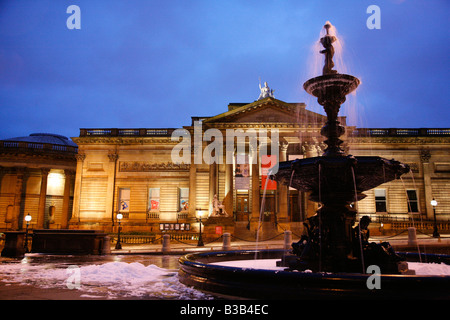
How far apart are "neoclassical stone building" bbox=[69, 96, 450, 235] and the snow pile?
87.0 feet

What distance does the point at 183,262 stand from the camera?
8.03 meters

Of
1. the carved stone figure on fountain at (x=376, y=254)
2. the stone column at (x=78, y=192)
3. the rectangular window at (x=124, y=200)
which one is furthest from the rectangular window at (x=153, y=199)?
the carved stone figure on fountain at (x=376, y=254)

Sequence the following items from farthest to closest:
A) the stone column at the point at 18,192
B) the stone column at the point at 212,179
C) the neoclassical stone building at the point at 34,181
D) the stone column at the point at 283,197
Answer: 1. the neoclassical stone building at the point at 34,181
2. the stone column at the point at 18,192
3. the stone column at the point at 212,179
4. the stone column at the point at 283,197

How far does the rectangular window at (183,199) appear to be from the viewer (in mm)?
41344

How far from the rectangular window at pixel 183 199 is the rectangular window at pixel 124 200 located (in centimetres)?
620

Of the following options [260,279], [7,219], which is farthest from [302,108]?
[7,219]

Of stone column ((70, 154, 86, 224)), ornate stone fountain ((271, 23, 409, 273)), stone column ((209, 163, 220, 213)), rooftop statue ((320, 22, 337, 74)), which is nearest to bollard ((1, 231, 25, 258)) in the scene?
ornate stone fountain ((271, 23, 409, 273))

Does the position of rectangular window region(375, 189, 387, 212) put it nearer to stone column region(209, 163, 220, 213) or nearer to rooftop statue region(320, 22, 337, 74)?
stone column region(209, 163, 220, 213)

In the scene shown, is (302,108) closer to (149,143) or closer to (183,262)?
(149,143)

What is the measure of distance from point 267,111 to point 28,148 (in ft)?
98.8

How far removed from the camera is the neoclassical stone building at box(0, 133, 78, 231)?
143ft

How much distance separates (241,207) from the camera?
4141cm

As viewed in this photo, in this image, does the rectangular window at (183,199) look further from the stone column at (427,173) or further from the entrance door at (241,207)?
the stone column at (427,173)
